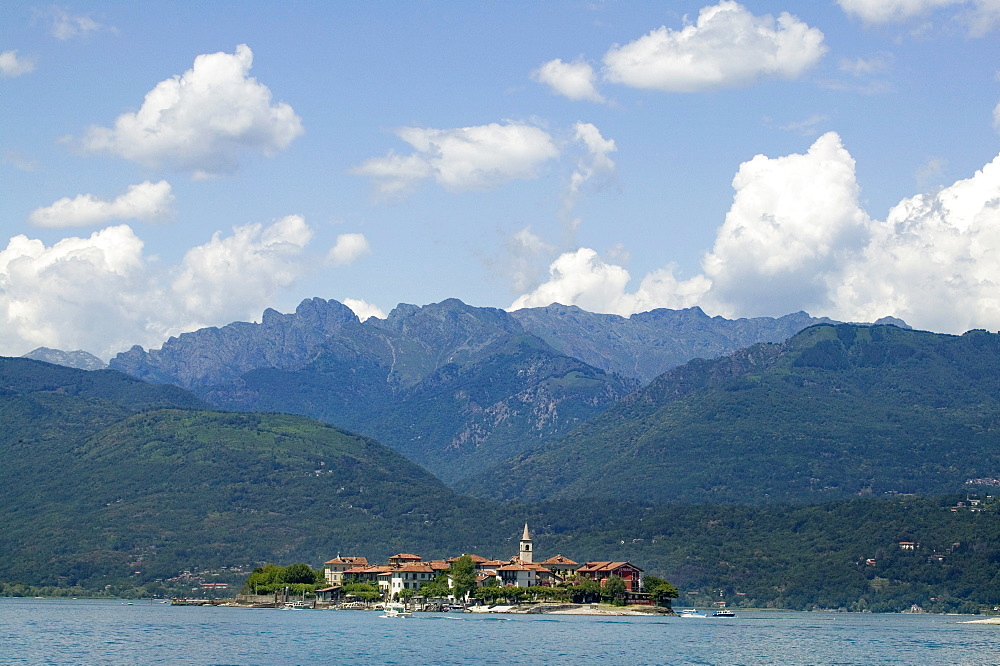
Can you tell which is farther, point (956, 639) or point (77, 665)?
point (956, 639)

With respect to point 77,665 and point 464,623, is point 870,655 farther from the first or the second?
point 77,665

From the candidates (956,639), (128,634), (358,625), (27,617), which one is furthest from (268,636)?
(956,639)

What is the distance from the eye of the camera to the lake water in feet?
399

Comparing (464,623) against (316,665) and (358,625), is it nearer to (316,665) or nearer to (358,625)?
(358,625)

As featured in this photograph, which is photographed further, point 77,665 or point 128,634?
point 128,634

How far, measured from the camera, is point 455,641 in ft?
468

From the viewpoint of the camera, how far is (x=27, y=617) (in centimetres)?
18900

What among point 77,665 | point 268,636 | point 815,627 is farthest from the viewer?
point 815,627

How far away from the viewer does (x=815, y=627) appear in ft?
648

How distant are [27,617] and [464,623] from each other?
186 feet

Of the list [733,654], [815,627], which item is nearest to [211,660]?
[733,654]

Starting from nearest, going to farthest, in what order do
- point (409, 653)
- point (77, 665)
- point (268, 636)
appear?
point (77, 665) → point (409, 653) → point (268, 636)

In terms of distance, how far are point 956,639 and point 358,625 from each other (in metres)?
68.5

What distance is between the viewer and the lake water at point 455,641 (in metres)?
122
